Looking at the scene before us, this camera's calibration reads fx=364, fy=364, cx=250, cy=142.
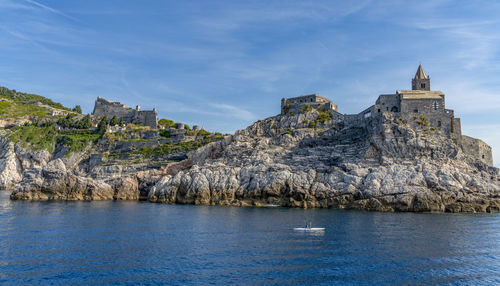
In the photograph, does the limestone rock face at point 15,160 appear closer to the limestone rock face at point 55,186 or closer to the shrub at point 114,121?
the shrub at point 114,121

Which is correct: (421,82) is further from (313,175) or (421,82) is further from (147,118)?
(147,118)

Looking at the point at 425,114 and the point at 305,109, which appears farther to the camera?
the point at 305,109

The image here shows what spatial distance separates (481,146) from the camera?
6481 centimetres

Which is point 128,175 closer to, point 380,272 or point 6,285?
point 6,285

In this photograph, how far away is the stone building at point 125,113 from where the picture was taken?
108 meters

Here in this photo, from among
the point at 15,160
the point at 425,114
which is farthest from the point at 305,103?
the point at 15,160

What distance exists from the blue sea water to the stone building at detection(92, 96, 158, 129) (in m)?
67.9

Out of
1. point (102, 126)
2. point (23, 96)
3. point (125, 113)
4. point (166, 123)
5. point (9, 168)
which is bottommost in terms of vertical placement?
point (9, 168)

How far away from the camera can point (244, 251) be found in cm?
2653

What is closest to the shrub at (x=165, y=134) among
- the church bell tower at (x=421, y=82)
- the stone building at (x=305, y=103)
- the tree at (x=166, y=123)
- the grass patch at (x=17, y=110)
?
the tree at (x=166, y=123)

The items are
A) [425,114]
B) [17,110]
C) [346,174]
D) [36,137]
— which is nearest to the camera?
[346,174]

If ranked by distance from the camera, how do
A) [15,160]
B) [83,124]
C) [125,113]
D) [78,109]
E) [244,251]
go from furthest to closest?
1. [78,109]
2. [125,113]
3. [83,124]
4. [15,160]
5. [244,251]

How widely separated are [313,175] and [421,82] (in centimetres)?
3482

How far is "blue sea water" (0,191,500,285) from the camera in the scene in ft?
69.2
